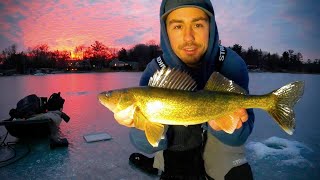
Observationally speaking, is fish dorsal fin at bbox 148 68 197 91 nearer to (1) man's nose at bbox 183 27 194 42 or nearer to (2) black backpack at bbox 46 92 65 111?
(1) man's nose at bbox 183 27 194 42

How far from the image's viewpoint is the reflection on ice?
15.3 ft

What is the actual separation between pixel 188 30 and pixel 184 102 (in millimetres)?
823

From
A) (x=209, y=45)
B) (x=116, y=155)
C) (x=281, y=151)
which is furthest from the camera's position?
(x=281, y=151)

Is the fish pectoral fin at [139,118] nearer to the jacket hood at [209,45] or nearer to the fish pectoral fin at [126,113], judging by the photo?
the fish pectoral fin at [126,113]

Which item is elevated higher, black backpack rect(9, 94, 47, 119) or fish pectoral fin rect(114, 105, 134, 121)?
fish pectoral fin rect(114, 105, 134, 121)

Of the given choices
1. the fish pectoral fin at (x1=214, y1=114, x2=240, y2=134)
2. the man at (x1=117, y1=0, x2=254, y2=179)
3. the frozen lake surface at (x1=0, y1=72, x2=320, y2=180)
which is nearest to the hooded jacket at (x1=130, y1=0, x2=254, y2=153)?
the man at (x1=117, y1=0, x2=254, y2=179)

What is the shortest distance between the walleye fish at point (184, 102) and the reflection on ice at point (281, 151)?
2863mm

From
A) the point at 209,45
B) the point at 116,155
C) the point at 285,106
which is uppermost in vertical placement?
the point at 209,45

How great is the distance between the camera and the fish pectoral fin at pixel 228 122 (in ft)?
7.25

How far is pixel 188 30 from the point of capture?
8.44 feet

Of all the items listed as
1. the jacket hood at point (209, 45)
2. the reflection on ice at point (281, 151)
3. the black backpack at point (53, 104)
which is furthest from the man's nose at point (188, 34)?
the black backpack at point (53, 104)

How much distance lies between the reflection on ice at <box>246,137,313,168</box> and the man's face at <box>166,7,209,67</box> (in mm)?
2960

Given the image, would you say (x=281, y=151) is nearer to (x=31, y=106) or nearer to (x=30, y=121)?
(x=30, y=121)

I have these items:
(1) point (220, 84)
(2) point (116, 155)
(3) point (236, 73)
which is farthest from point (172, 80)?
(2) point (116, 155)
